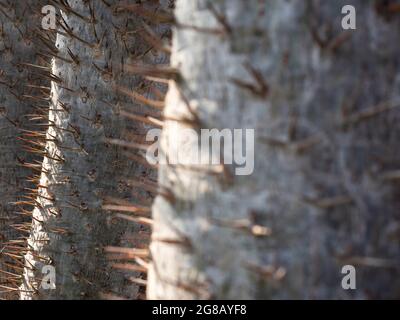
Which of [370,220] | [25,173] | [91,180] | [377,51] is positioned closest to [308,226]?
[370,220]

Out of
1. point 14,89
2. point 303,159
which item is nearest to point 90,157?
point 14,89

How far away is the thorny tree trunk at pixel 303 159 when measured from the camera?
1930 mm

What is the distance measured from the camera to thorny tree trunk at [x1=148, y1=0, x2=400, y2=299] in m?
1.93

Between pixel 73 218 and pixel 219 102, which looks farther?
pixel 73 218

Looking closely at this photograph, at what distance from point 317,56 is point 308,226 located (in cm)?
46

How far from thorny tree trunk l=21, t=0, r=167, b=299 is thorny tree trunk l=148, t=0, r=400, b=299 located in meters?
1.96

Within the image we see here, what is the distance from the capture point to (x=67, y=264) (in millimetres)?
3955

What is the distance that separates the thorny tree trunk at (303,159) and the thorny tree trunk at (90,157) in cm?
196

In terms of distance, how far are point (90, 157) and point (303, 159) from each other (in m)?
2.22

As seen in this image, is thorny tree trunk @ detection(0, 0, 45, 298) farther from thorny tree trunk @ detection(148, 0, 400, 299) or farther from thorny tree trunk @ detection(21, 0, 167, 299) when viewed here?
thorny tree trunk @ detection(148, 0, 400, 299)

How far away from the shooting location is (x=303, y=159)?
193 centimetres

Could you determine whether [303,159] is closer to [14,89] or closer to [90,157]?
[90,157]

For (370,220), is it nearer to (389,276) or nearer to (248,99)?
(389,276)

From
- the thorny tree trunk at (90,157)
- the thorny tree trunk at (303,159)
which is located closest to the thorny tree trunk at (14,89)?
the thorny tree trunk at (90,157)
